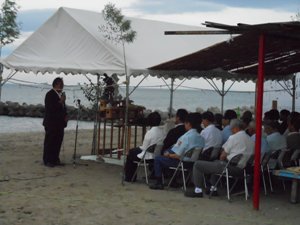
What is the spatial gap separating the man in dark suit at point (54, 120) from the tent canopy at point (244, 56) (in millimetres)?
1837

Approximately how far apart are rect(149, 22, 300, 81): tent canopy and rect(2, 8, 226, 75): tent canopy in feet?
1.51

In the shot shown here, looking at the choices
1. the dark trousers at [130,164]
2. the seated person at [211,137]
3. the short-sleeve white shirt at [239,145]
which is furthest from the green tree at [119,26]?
the short-sleeve white shirt at [239,145]

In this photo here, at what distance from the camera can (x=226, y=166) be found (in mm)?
6996

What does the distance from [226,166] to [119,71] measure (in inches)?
109

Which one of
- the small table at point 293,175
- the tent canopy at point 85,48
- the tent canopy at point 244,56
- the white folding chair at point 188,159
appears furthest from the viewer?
the tent canopy at point 85,48

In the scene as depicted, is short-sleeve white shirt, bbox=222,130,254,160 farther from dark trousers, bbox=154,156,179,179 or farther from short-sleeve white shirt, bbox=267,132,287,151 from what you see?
dark trousers, bbox=154,156,179,179

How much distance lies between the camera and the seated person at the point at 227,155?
23.1 ft

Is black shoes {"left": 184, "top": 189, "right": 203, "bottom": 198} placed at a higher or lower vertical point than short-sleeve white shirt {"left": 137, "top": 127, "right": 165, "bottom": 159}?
lower

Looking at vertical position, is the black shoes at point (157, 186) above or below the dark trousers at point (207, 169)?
below

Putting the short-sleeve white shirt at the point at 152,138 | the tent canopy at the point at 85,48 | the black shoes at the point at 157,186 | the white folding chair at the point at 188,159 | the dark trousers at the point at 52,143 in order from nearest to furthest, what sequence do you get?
the white folding chair at the point at 188,159
the black shoes at the point at 157,186
the short-sleeve white shirt at the point at 152,138
the tent canopy at the point at 85,48
the dark trousers at the point at 52,143

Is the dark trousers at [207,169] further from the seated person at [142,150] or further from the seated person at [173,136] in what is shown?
the seated person at [142,150]

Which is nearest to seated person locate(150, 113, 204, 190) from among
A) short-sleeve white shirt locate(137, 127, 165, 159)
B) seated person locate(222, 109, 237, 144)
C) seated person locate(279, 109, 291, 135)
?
short-sleeve white shirt locate(137, 127, 165, 159)

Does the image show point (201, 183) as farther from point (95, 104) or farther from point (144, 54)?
point (95, 104)

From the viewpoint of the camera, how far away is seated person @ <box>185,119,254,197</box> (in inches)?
277
